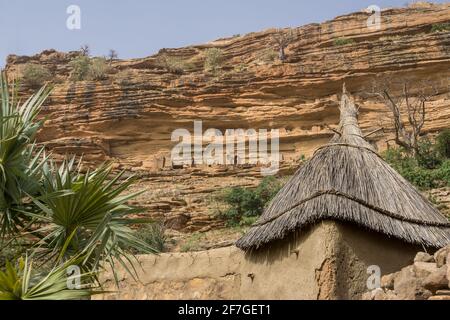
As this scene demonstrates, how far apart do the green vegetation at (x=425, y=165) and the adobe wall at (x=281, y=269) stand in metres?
16.5

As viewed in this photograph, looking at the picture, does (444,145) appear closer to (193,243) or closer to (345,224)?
(193,243)

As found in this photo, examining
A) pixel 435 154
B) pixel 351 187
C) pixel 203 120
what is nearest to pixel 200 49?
pixel 203 120

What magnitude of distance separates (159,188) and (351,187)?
83.5 ft

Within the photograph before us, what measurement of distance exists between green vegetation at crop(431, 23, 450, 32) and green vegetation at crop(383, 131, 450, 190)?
1045 centimetres

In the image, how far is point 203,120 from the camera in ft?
125

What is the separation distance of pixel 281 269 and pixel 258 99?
31198 mm

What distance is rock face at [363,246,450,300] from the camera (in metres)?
5.14

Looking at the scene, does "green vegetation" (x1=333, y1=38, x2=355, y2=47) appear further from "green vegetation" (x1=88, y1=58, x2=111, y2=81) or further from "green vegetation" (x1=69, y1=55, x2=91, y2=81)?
"green vegetation" (x1=69, y1=55, x2=91, y2=81)

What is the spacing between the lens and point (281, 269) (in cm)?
729

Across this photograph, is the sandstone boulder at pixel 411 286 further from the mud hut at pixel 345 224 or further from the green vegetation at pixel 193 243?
the green vegetation at pixel 193 243

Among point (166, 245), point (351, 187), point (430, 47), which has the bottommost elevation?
point (166, 245)

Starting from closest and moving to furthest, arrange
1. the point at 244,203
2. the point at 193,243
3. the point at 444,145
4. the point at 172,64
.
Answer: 1. the point at 193,243
2. the point at 244,203
3. the point at 444,145
4. the point at 172,64

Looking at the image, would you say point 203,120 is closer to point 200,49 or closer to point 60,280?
point 200,49

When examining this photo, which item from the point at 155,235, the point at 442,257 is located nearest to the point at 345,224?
the point at 442,257
